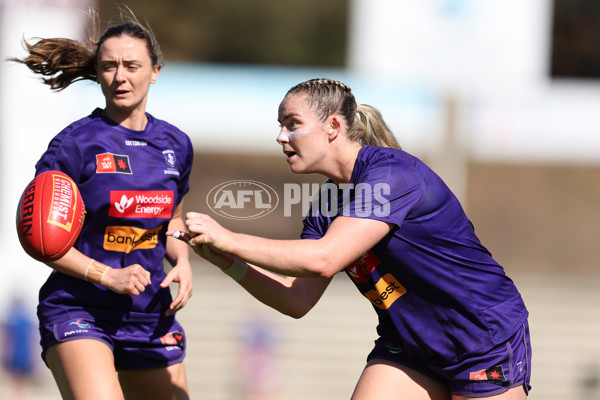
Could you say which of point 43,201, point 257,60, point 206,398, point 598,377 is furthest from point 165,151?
point 257,60

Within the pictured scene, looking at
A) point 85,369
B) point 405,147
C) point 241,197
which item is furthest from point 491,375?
point 405,147

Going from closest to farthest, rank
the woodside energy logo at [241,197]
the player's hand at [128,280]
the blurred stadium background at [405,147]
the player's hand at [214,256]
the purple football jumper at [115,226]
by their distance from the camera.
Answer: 1. the player's hand at [214,256]
2. the player's hand at [128,280]
3. the purple football jumper at [115,226]
4. the woodside energy logo at [241,197]
5. the blurred stadium background at [405,147]

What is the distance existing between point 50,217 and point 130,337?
0.66 meters

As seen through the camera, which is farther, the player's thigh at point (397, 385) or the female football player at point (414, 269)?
the player's thigh at point (397, 385)

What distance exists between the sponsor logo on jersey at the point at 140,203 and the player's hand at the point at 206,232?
652mm

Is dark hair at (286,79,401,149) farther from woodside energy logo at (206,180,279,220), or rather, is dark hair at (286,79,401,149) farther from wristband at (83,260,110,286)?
wristband at (83,260,110,286)

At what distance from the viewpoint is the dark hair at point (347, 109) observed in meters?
3.27

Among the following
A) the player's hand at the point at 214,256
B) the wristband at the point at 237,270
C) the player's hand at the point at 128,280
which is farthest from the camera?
the wristband at the point at 237,270

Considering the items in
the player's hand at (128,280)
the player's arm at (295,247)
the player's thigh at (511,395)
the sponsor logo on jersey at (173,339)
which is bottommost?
the player's thigh at (511,395)

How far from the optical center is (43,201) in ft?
11.0

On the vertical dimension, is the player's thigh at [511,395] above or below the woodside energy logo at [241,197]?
below

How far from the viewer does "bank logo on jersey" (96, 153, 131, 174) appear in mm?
3533

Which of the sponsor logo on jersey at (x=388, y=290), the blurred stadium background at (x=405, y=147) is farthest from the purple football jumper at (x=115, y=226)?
the blurred stadium background at (x=405, y=147)

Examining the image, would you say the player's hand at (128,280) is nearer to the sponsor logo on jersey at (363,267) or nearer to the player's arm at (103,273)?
the player's arm at (103,273)
